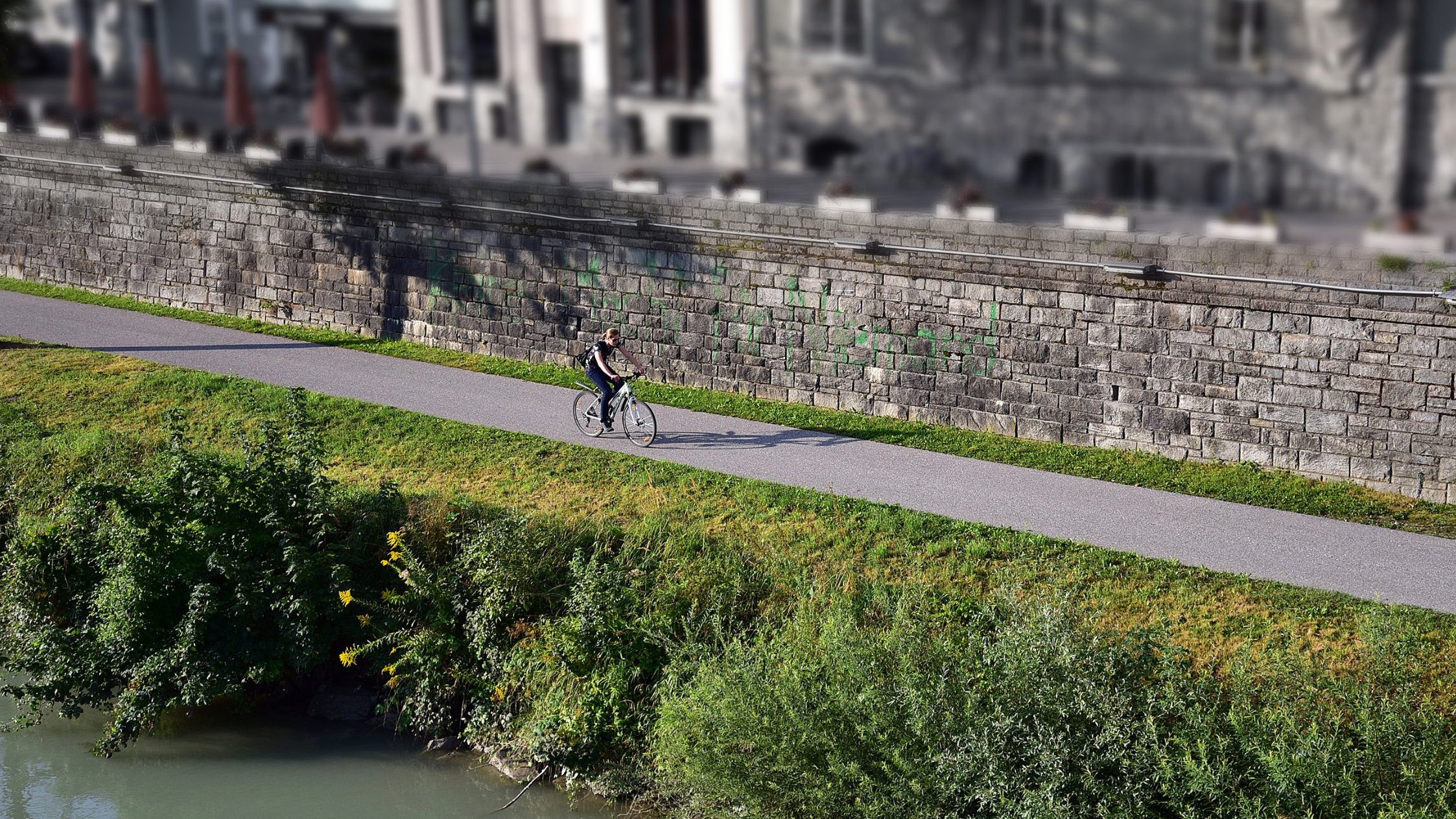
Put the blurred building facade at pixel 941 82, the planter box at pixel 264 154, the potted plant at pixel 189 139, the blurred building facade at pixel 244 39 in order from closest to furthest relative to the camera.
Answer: the blurred building facade at pixel 941 82 < the blurred building facade at pixel 244 39 < the planter box at pixel 264 154 < the potted plant at pixel 189 139

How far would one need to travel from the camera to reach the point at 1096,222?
13.6 meters

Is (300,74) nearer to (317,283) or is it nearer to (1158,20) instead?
(317,283)

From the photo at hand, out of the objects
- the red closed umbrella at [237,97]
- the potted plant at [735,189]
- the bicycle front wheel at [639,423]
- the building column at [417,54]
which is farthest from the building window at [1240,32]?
the red closed umbrella at [237,97]

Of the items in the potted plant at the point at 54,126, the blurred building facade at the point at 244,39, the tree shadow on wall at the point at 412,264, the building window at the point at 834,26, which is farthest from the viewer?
the potted plant at the point at 54,126

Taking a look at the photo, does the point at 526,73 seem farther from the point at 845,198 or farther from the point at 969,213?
the point at 969,213

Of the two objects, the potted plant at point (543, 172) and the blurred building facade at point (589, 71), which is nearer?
the blurred building facade at point (589, 71)

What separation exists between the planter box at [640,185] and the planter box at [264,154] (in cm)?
512

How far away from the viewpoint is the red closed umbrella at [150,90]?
20609 mm

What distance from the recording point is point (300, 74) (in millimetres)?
18250

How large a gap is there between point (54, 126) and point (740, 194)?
36.3 feet

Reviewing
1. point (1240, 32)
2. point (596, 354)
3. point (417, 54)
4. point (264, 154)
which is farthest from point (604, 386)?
point (264, 154)

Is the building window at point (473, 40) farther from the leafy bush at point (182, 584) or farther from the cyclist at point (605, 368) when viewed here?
the leafy bush at point (182, 584)

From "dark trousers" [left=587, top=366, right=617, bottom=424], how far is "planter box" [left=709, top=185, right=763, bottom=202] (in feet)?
8.25

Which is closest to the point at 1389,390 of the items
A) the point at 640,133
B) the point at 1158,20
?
the point at 1158,20
